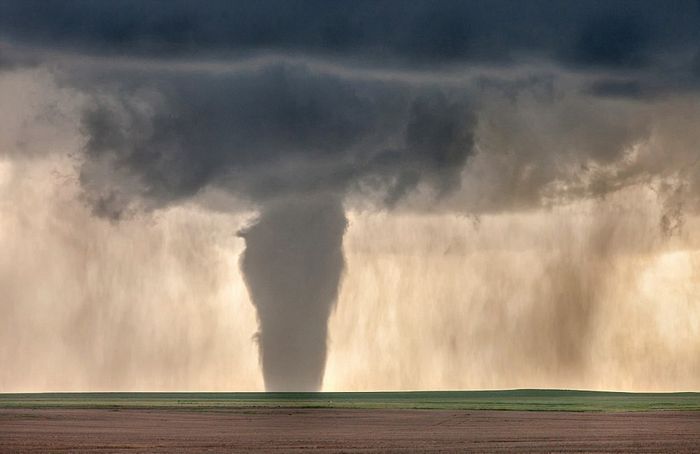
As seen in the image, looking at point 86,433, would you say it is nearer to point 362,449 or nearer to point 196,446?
point 196,446

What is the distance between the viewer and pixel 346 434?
247ft

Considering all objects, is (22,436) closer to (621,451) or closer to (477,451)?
(477,451)

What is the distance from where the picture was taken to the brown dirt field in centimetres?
6184

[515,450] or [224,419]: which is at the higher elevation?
[224,419]

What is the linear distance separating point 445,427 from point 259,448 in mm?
26971

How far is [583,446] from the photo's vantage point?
2485 inches

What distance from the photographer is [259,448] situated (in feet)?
201

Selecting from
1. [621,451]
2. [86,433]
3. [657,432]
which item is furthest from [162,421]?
[621,451]

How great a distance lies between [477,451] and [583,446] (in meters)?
7.09

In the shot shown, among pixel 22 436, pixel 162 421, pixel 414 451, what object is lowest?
pixel 414 451

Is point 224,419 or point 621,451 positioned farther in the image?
point 224,419

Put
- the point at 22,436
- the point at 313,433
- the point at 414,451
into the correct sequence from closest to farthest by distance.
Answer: the point at 414,451 → the point at 22,436 → the point at 313,433

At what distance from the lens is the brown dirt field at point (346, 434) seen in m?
61.8

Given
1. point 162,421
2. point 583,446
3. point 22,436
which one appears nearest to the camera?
point 583,446
